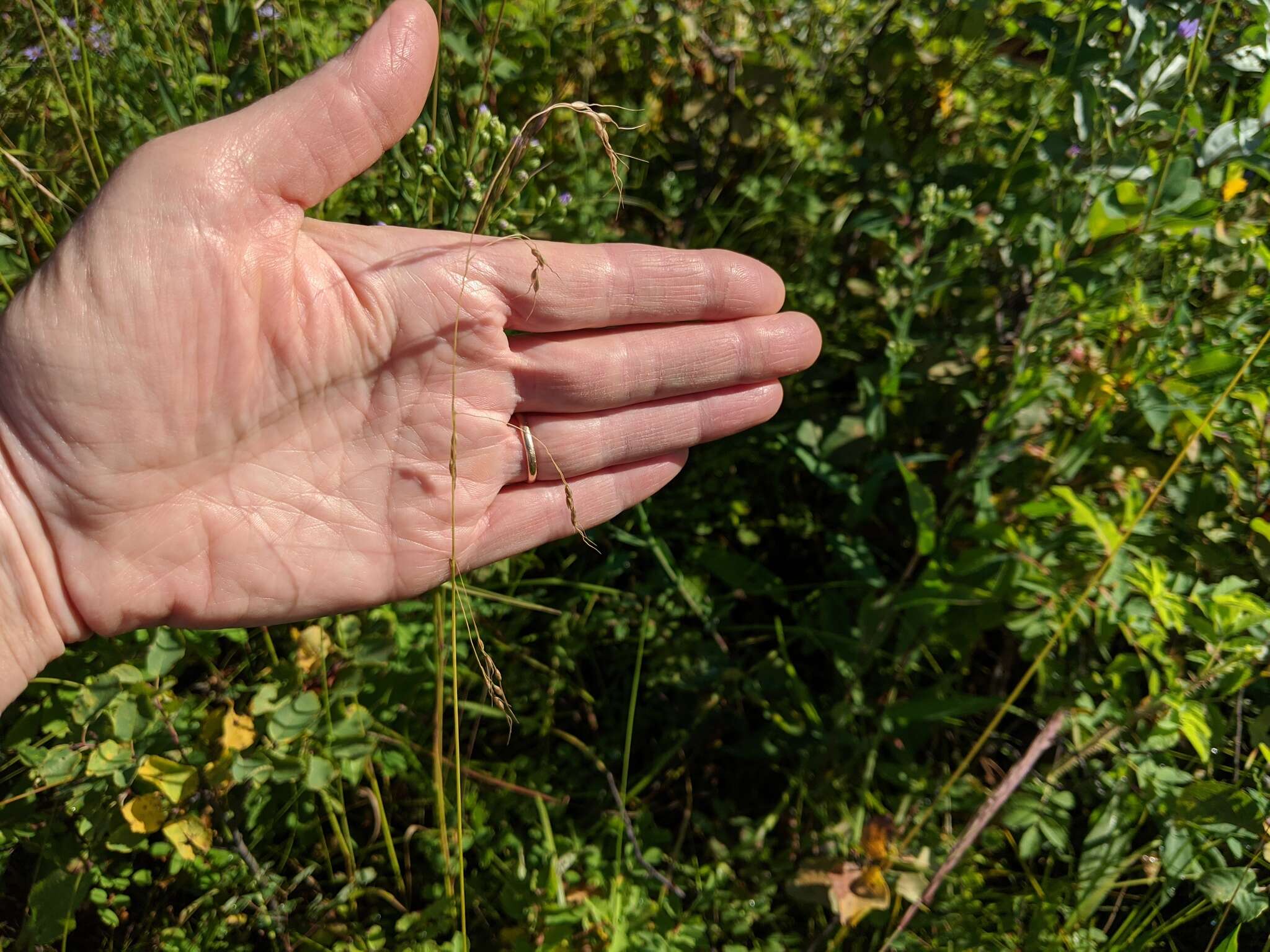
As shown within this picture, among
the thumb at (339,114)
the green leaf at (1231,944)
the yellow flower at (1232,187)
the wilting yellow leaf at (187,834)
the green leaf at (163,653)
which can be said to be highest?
the thumb at (339,114)

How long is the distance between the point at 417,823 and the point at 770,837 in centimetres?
83

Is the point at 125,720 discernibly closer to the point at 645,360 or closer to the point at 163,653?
the point at 163,653

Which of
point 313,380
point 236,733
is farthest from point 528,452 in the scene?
point 236,733

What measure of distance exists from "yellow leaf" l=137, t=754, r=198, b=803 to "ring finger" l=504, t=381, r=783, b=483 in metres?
0.79

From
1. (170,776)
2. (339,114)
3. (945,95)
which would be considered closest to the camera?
(339,114)

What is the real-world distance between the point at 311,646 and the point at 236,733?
0.86 ft

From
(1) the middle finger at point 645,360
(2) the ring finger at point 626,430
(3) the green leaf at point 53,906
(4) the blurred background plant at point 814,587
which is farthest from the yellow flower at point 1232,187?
(3) the green leaf at point 53,906

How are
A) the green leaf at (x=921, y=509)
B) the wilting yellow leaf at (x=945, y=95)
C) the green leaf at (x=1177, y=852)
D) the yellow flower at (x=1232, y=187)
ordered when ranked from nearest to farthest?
the green leaf at (x=1177, y=852) → the green leaf at (x=921, y=509) → the yellow flower at (x=1232, y=187) → the wilting yellow leaf at (x=945, y=95)

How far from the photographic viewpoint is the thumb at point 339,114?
57.0 inches

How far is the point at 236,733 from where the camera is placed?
164 cm

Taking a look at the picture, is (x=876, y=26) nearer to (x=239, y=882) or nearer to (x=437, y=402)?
(x=437, y=402)

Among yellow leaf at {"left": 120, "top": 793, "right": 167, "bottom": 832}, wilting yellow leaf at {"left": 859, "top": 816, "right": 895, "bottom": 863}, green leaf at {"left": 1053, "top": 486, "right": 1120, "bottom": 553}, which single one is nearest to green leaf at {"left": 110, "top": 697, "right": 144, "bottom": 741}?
yellow leaf at {"left": 120, "top": 793, "right": 167, "bottom": 832}

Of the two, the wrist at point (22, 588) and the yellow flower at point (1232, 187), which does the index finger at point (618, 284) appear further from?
the yellow flower at point (1232, 187)

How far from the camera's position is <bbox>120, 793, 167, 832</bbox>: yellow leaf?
155 cm
